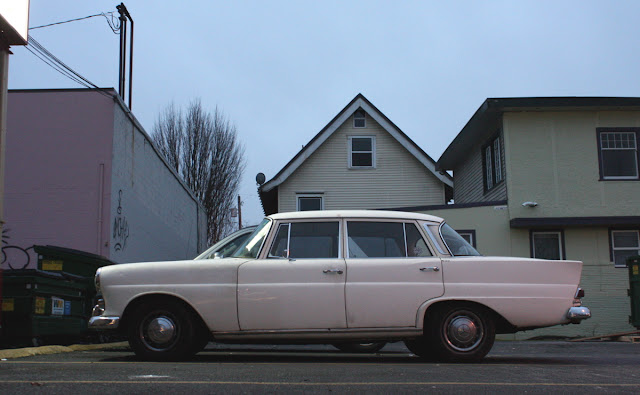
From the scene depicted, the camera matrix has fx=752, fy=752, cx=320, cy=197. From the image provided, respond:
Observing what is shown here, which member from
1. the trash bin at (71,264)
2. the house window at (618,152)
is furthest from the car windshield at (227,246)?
the house window at (618,152)

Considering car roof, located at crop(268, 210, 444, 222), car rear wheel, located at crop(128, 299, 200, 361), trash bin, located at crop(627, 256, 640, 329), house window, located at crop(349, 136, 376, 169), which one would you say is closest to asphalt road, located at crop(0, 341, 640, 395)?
car rear wheel, located at crop(128, 299, 200, 361)

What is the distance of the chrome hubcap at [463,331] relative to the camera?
304 inches

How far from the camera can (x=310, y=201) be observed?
26.9 meters

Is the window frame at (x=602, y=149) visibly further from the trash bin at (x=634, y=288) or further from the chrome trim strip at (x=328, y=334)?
the chrome trim strip at (x=328, y=334)

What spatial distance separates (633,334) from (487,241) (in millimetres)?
4312

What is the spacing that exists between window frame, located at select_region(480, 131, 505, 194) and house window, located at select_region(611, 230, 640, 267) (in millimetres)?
3316

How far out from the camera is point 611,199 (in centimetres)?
1983

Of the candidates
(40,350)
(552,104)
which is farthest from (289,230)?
(552,104)

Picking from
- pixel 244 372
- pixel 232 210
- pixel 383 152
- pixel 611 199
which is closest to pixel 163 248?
pixel 383 152

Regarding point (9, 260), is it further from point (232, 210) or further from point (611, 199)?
point (232, 210)

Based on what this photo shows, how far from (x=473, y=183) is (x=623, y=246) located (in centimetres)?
590

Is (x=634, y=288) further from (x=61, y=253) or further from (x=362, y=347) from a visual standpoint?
(x=61, y=253)

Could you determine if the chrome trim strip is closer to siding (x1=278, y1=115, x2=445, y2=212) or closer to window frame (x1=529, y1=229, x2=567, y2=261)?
window frame (x1=529, y1=229, x2=567, y2=261)

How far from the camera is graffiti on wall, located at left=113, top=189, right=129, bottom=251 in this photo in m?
16.2
